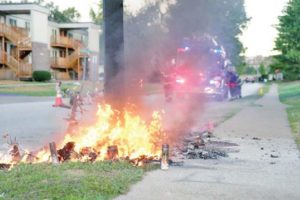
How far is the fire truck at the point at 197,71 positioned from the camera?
11.4 metres

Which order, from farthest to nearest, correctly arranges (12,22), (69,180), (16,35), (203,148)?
(12,22), (16,35), (203,148), (69,180)

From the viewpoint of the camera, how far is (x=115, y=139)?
749cm

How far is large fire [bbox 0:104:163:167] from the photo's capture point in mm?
7090

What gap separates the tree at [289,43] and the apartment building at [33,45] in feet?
77.8

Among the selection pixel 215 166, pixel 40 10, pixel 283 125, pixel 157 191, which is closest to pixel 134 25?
pixel 215 166

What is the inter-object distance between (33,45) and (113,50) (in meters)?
37.5

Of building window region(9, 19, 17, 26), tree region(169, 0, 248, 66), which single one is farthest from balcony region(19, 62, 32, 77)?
tree region(169, 0, 248, 66)

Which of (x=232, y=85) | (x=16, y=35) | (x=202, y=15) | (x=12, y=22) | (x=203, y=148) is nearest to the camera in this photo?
(x=203, y=148)

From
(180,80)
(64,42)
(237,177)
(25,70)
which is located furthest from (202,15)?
(64,42)

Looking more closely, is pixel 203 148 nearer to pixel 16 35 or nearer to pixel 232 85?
pixel 232 85

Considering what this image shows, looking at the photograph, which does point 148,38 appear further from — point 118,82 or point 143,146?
point 143,146

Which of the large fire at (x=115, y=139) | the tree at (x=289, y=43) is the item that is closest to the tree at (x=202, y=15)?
the large fire at (x=115, y=139)

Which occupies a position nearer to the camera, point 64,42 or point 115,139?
point 115,139

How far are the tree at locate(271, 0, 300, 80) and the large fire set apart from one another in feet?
143
